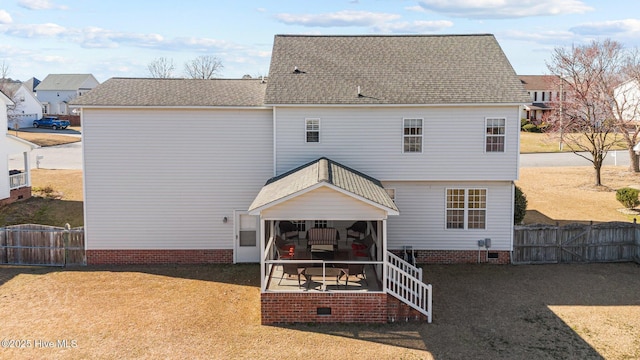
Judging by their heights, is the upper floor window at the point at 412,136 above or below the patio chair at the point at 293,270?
above

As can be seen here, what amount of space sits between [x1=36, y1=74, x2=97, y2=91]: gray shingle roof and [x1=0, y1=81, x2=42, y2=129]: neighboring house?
1581 cm

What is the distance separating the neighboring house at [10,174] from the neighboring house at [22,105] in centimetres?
4369

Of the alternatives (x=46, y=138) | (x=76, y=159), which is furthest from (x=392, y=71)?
(x=46, y=138)

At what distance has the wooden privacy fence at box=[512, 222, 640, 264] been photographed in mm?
20422

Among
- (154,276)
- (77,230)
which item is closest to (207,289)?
(154,276)

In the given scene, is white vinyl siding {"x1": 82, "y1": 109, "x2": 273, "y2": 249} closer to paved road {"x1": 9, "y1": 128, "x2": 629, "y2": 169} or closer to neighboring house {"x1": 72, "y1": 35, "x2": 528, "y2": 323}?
neighboring house {"x1": 72, "y1": 35, "x2": 528, "y2": 323}

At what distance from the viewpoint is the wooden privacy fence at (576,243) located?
2042 cm

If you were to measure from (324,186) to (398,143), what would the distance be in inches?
209

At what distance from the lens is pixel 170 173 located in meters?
20.2

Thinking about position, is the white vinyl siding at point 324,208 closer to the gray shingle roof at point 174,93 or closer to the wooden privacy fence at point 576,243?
the gray shingle roof at point 174,93

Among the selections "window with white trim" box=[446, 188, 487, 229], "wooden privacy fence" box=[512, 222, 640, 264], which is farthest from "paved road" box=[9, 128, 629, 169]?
"window with white trim" box=[446, 188, 487, 229]

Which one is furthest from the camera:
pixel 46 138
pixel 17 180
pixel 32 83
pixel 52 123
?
pixel 32 83

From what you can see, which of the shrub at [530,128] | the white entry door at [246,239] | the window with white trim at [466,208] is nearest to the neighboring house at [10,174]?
the white entry door at [246,239]

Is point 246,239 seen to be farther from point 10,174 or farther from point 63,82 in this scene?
point 63,82
